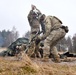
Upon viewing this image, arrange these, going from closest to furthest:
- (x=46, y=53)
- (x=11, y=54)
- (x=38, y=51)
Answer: (x=46, y=53)
(x=38, y=51)
(x=11, y=54)

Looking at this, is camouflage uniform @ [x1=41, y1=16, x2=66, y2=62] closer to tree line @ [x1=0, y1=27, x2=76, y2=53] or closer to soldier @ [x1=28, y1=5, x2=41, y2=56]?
soldier @ [x1=28, y1=5, x2=41, y2=56]

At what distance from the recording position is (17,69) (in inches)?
257

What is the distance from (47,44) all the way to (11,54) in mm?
4731

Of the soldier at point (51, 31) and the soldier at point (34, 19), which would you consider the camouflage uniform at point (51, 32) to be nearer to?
the soldier at point (51, 31)

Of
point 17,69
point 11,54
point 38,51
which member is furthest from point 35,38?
point 17,69

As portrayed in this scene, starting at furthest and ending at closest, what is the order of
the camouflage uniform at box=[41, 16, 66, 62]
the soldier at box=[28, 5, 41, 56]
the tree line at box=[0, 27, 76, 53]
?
the tree line at box=[0, 27, 76, 53] → the soldier at box=[28, 5, 41, 56] → the camouflage uniform at box=[41, 16, 66, 62]

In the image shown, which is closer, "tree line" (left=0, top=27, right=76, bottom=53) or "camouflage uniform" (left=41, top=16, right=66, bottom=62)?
"camouflage uniform" (left=41, top=16, right=66, bottom=62)

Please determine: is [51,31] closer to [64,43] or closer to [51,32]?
[51,32]

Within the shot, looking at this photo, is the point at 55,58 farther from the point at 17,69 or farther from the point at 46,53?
the point at 17,69

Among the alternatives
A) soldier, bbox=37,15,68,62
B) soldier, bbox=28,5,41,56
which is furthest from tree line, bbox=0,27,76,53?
soldier, bbox=37,15,68,62

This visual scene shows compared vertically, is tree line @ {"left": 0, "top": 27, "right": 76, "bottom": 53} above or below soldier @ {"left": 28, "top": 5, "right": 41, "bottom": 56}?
above

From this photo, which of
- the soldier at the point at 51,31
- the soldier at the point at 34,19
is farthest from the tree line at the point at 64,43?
the soldier at the point at 51,31

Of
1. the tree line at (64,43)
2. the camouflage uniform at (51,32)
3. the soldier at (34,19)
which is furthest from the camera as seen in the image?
the tree line at (64,43)

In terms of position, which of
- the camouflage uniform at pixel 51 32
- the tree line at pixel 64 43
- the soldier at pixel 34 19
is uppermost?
the tree line at pixel 64 43
